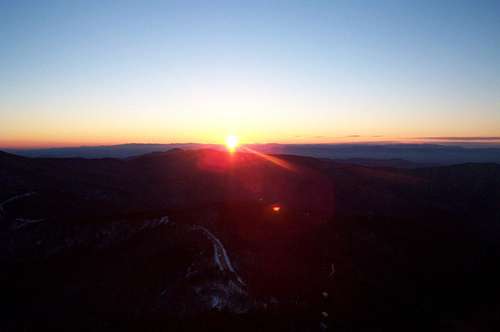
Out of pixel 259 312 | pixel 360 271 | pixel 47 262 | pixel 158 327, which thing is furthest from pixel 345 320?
pixel 47 262

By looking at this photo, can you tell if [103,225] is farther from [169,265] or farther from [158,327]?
[158,327]

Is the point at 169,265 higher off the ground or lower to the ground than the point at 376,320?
higher

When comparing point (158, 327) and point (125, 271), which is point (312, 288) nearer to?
point (158, 327)

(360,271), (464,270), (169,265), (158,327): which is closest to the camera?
(158,327)

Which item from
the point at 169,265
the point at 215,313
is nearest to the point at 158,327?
the point at 215,313

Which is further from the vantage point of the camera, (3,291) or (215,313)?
(3,291)

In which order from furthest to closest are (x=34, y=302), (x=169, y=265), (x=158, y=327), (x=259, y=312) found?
1. (x=169, y=265)
2. (x=34, y=302)
3. (x=259, y=312)
4. (x=158, y=327)

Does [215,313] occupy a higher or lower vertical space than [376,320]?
higher

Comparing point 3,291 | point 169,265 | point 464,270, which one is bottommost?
point 464,270

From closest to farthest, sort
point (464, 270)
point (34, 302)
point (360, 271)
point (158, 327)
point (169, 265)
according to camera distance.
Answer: point (158, 327), point (34, 302), point (169, 265), point (360, 271), point (464, 270)
